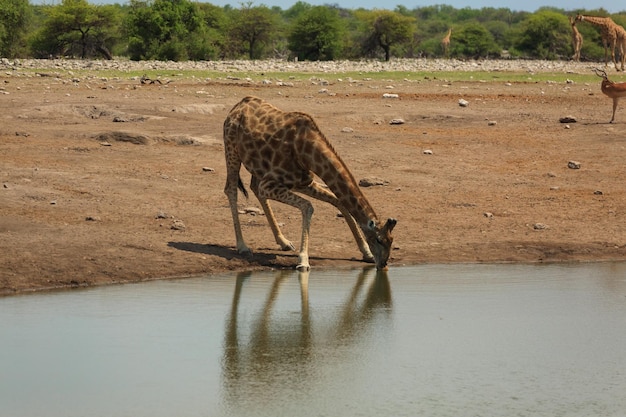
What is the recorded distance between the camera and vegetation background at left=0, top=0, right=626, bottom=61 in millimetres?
39531

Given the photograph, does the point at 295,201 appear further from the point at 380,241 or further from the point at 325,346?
the point at 325,346

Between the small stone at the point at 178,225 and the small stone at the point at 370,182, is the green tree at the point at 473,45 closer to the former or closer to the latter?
the small stone at the point at 370,182

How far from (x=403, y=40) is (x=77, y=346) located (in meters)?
46.4

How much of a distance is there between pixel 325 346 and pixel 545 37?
48.4 m

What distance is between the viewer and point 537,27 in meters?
55.4

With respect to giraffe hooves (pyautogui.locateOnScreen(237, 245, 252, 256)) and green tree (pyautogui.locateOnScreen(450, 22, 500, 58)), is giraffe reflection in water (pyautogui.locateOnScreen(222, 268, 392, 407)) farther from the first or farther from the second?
green tree (pyautogui.locateOnScreen(450, 22, 500, 58))

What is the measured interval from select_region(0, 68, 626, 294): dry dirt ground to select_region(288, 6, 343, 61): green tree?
2224cm

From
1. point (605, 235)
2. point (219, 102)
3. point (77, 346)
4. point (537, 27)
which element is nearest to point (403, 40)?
point (537, 27)

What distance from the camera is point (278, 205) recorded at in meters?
14.7

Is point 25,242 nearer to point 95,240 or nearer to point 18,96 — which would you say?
point 95,240

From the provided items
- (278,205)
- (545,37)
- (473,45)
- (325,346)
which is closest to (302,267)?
(278,205)

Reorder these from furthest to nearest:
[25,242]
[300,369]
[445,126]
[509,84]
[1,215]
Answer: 1. [509,84]
2. [445,126]
3. [1,215]
4. [25,242]
5. [300,369]

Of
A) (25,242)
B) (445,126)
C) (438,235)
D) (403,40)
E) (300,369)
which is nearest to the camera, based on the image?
(300,369)

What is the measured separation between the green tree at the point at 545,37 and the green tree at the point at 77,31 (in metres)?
20.3
